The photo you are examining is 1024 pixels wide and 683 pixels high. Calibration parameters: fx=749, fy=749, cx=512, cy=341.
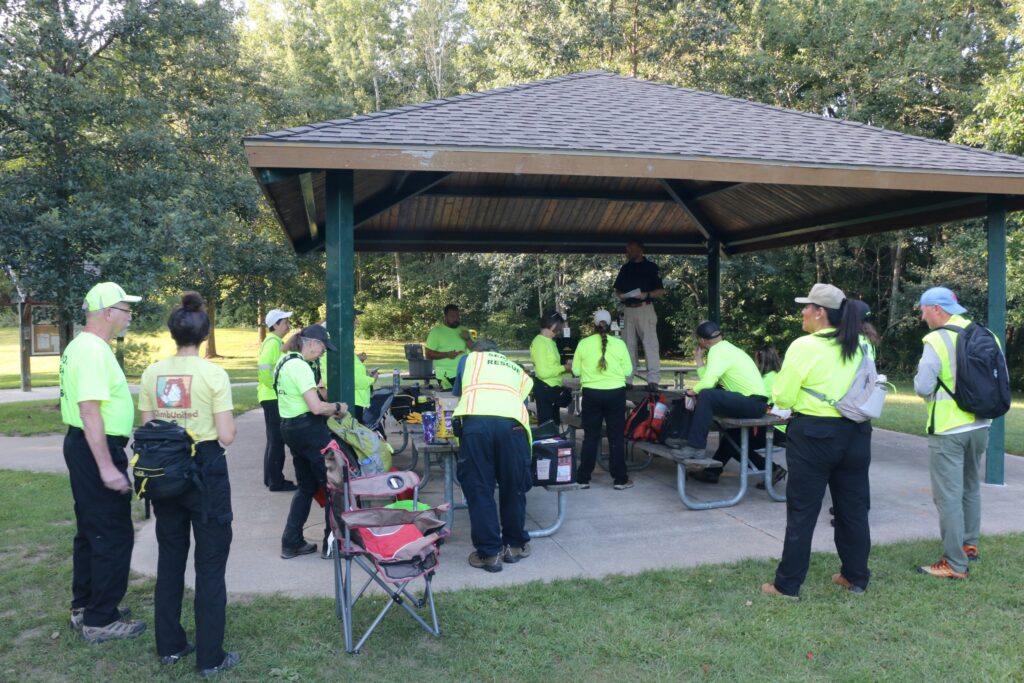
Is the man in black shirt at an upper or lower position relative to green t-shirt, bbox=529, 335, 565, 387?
upper

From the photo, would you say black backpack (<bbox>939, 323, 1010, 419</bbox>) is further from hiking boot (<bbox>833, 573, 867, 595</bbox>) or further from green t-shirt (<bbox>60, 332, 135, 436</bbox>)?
green t-shirt (<bbox>60, 332, 135, 436</bbox>)

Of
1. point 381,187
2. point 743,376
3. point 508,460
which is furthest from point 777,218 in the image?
point 508,460

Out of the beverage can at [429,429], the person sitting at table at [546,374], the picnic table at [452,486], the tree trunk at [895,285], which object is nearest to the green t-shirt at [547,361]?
the person sitting at table at [546,374]

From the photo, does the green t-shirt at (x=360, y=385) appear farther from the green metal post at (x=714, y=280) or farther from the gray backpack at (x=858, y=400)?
the green metal post at (x=714, y=280)

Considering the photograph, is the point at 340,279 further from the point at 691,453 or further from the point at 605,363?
the point at 691,453

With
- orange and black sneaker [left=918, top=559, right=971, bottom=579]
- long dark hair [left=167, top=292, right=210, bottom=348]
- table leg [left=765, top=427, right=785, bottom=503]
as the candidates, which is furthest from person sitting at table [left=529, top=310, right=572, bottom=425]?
long dark hair [left=167, top=292, right=210, bottom=348]

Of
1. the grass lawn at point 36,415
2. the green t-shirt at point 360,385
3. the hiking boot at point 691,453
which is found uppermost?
the green t-shirt at point 360,385

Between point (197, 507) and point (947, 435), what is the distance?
4.27m

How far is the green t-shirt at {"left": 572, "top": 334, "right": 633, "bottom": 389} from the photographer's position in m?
6.50

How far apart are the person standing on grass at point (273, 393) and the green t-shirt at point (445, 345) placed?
9.12 ft

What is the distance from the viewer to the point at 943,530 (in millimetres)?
4598

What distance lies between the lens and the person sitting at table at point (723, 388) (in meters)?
6.52

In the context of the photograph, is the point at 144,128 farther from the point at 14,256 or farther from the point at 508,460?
the point at 508,460

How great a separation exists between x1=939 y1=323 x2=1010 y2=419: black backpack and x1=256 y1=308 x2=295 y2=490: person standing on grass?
5128 millimetres
